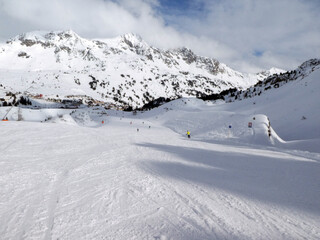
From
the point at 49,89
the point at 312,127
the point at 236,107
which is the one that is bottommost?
the point at 312,127

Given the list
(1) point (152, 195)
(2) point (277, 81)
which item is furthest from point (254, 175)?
(2) point (277, 81)

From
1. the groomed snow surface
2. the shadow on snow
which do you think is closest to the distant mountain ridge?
the shadow on snow

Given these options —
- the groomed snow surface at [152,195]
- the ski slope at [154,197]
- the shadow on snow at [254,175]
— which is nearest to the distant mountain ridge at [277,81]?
the shadow on snow at [254,175]

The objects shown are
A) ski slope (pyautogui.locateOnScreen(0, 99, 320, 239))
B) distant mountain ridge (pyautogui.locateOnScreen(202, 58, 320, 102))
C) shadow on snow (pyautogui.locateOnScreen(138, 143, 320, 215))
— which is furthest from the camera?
distant mountain ridge (pyautogui.locateOnScreen(202, 58, 320, 102))

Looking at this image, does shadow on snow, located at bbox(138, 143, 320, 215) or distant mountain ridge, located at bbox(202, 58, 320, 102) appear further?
distant mountain ridge, located at bbox(202, 58, 320, 102)

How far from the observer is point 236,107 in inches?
1687

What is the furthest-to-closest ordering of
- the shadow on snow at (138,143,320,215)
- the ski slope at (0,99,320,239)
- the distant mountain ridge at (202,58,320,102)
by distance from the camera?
the distant mountain ridge at (202,58,320,102), the shadow on snow at (138,143,320,215), the ski slope at (0,99,320,239)

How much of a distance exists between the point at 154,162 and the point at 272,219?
6.49m

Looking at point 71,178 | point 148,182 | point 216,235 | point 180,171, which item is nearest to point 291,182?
point 180,171

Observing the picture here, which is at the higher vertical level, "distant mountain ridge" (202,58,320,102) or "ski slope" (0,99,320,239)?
"distant mountain ridge" (202,58,320,102)

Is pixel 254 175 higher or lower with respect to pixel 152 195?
higher

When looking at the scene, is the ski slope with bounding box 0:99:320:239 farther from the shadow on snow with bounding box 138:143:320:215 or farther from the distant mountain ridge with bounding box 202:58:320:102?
the distant mountain ridge with bounding box 202:58:320:102

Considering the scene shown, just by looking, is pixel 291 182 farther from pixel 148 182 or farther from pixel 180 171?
pixel 148 182

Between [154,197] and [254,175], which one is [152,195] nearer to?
[154,197]
